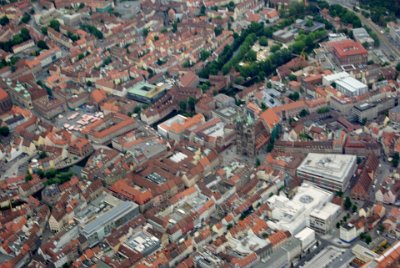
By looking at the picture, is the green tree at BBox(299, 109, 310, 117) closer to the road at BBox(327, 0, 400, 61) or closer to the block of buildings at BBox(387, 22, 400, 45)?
the road at BBox(327, 0, 400, 61)

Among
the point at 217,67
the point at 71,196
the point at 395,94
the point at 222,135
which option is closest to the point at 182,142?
the point at 222,135

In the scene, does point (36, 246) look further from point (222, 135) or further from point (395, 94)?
point (395, 94)

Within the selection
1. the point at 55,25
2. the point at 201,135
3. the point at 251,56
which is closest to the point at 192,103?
the point at 201,135

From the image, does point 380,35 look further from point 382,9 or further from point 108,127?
point 108,127

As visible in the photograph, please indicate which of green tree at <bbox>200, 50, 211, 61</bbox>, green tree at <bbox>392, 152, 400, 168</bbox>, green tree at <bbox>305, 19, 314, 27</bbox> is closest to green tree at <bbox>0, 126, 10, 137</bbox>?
green tree at <bbox>200, 50, 211, 61</bbox>

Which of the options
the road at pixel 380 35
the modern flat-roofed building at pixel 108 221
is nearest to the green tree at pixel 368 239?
the modern flat-roofed building at pixel 108 221

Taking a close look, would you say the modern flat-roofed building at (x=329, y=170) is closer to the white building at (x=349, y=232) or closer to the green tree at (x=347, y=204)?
the green tree at (x=347, y=204)
